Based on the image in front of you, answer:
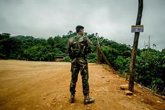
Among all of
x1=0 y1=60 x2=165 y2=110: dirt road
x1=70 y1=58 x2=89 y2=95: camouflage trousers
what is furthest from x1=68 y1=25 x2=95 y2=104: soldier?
x1=0 y1=60 x2=165 y2=110: dirt road

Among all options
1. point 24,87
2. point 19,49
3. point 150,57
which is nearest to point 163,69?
point 150,57

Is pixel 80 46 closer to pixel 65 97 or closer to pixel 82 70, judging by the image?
pixel 82 70

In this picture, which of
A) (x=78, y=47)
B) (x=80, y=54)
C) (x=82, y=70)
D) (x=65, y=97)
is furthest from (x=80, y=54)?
(x=65, y=97)

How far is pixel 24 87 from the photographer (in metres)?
8.39

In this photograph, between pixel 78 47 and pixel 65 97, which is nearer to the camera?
pixel 78 47

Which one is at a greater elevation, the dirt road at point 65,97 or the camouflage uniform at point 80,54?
the camouflage uniform at point 80,54

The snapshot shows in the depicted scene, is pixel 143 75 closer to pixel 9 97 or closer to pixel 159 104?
pixel 159 104

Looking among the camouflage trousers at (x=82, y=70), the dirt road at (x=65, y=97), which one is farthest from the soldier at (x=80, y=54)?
the dirt road at (x=65, y=97)

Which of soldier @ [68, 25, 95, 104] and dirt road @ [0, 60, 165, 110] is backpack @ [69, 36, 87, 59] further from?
dirt road @ [0, 60, 165, 110]

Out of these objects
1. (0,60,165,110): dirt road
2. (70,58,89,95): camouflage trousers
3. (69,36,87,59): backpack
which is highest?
(69,36,87,59): backpack

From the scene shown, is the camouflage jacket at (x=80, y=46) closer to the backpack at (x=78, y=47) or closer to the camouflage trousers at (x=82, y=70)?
the backpack at (x=78, y=47)

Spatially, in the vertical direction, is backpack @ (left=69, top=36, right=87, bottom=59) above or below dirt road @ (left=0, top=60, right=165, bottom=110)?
above

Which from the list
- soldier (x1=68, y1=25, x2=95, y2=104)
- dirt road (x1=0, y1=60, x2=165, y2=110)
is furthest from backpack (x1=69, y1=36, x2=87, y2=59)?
dirt road (x1=0, y1=60, x2=165, y2=110)

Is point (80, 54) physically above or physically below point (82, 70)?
above
